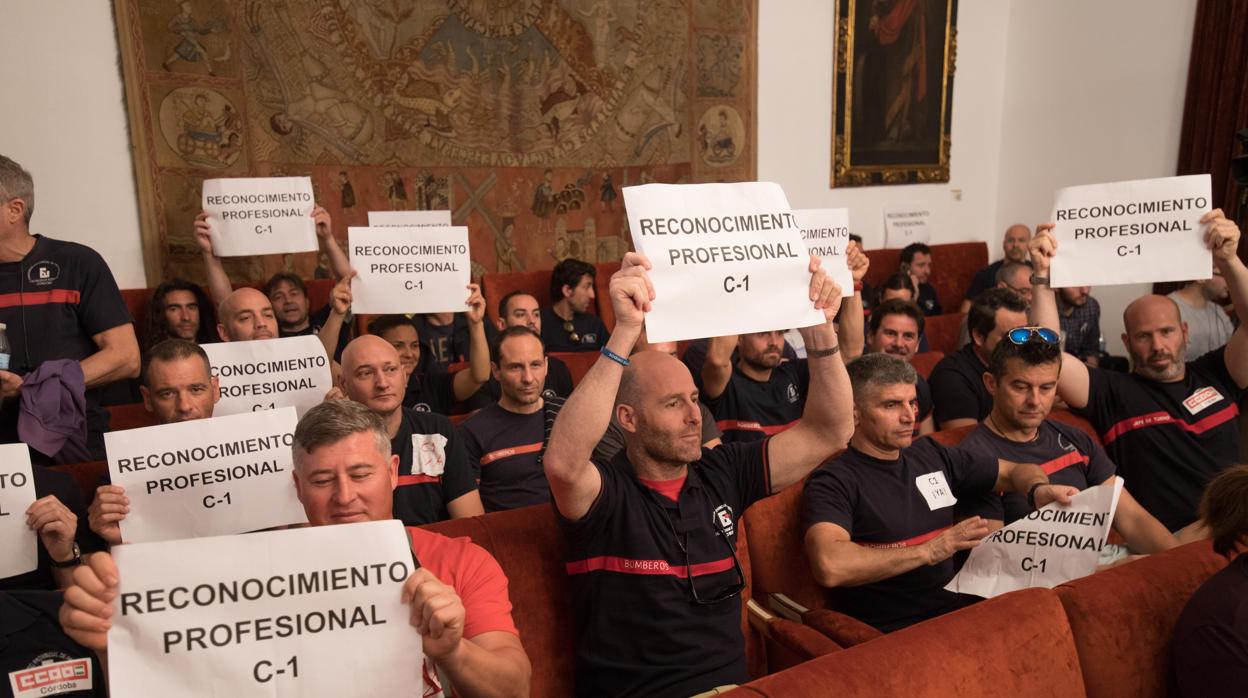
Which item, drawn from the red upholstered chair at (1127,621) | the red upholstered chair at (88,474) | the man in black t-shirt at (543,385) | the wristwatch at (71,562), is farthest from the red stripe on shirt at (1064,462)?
the red upholstered chair at (88,474)

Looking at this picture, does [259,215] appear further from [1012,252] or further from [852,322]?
[1012,252]

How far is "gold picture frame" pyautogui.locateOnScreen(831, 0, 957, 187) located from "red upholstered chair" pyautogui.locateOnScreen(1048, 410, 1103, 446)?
557 centimetres

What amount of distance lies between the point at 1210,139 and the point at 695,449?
7.67 metres

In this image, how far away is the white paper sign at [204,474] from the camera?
2.46 meters

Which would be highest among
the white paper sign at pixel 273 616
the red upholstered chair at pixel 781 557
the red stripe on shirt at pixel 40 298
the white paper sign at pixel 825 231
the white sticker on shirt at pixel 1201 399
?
the white paper sign at pixel 825 231

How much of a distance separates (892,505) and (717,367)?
4.06ft

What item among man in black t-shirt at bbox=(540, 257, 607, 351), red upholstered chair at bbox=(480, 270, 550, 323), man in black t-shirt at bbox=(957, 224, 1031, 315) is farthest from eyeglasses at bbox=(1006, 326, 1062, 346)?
man in black t-shirt at bbox=(957, 224, 1031, 315)

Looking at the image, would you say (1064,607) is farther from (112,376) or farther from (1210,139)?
(1210,139)

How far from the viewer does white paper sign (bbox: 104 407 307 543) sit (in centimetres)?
246

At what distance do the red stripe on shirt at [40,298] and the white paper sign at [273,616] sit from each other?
7.51ft

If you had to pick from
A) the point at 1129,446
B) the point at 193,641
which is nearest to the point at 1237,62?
the point at 1129,446

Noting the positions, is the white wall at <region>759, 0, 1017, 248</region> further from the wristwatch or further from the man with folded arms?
the wristwatch

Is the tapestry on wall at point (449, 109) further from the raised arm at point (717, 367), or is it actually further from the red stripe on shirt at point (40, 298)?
the raised arm at point (717, 367)

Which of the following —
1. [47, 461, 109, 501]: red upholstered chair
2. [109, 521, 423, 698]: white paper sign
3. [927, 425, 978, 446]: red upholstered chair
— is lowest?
[927, 425, 978, 446]: red upholstered chair
